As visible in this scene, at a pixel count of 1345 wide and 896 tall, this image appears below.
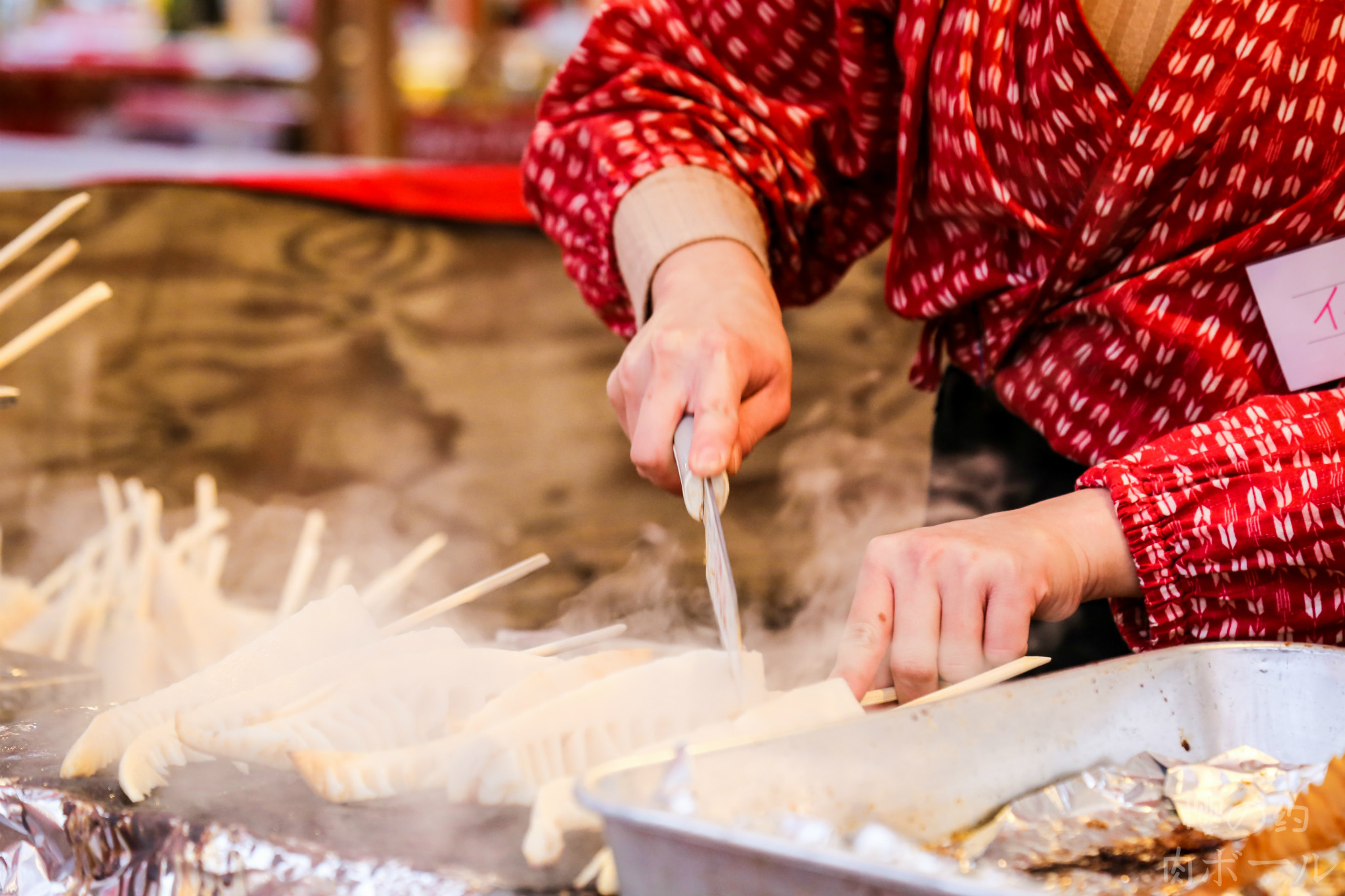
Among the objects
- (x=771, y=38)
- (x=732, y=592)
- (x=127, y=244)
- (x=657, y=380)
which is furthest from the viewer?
(x=127, y=244)

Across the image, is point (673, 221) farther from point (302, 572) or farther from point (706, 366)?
point (302, 572)

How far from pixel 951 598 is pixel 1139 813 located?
0.18 m

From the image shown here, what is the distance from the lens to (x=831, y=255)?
4.32 feet

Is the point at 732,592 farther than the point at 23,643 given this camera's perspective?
No

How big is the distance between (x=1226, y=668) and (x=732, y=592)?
1.06 ft

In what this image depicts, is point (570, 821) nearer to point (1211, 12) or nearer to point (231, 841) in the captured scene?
point (231, 841)

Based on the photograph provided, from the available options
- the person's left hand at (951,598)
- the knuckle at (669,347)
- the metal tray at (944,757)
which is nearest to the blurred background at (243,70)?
the knuckle at (669,347)

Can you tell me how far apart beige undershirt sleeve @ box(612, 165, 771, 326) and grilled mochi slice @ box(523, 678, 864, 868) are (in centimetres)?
49

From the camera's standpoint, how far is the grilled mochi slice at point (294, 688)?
75 cm

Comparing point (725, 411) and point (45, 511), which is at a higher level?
point (725, 411)

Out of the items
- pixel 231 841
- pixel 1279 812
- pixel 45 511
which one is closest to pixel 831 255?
pixel 1279 812

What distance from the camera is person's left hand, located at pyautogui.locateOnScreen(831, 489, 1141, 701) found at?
0.77m

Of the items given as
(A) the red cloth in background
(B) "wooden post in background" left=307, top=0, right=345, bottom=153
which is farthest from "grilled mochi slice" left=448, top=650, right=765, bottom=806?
(B) "wooden post in background" left=307, top=0, right=345, bottom=153

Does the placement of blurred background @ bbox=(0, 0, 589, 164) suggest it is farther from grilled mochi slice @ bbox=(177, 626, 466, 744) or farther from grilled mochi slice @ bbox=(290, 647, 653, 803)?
grilled mochi slice @ bbox=(290, 647, 653, 803)
